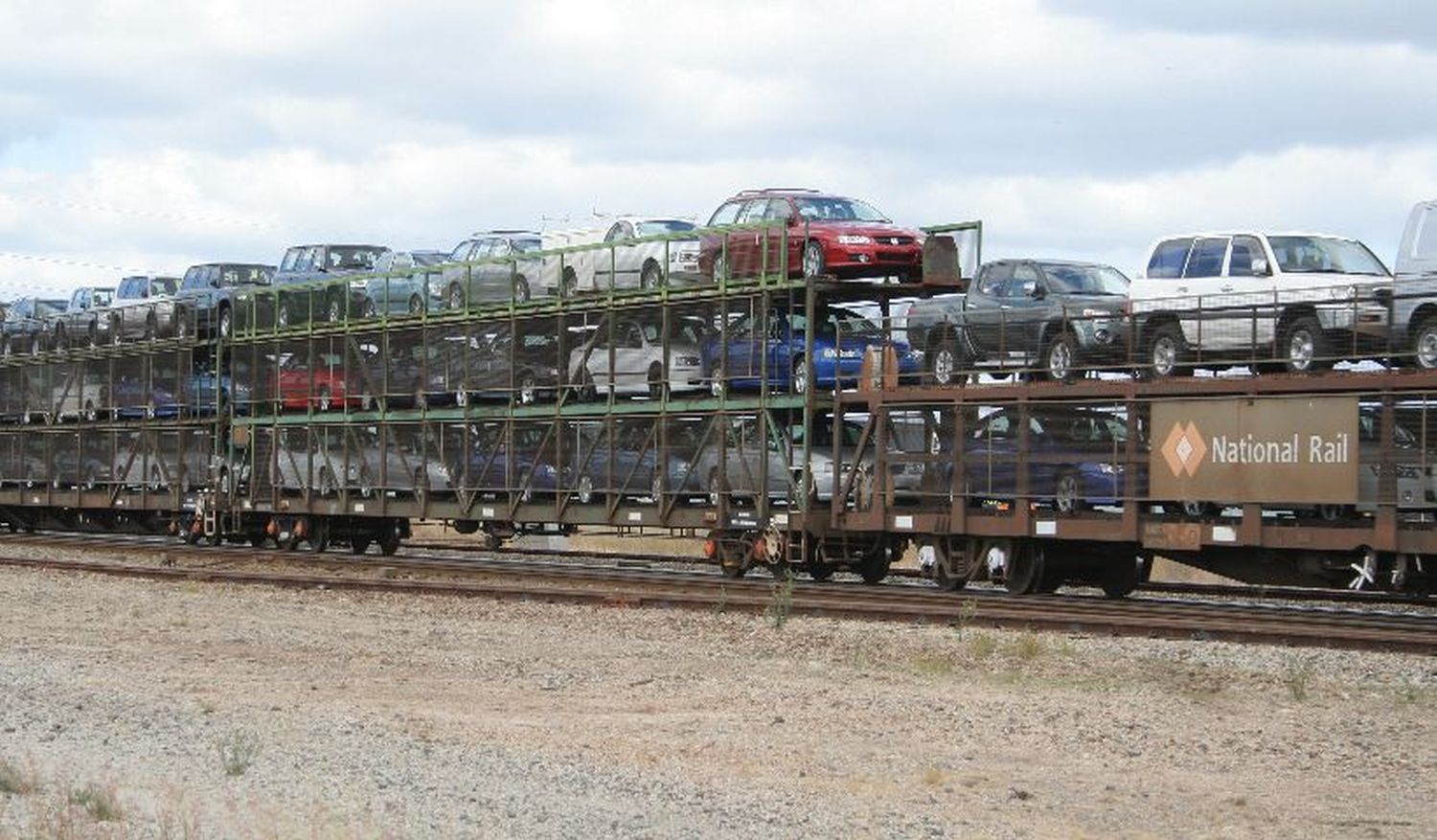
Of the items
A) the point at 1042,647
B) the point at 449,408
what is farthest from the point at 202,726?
the point at 449,408

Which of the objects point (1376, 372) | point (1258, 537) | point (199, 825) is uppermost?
point (1376, 372)

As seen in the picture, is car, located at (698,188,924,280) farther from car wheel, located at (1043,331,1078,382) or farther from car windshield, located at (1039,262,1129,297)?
car wheel, located at (1043,331,1078,382)

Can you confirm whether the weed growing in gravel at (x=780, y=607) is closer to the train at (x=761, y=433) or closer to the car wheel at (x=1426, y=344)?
the train at (x=761, y=433)

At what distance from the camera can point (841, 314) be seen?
1079 inches

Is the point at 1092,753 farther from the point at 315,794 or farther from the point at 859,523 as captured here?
the point at 859,523

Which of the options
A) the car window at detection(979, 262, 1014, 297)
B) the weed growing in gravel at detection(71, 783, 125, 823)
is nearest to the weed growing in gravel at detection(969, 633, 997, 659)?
the car window at detection(979, 262, 1014, 297)

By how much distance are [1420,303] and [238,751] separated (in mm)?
12661

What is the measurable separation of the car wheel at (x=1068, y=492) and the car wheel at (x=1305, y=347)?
281 centimetres

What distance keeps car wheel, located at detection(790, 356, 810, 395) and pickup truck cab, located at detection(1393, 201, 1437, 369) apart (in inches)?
326

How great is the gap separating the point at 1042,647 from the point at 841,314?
1072 cm

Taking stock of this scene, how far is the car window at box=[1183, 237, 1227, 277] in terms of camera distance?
22.7 m

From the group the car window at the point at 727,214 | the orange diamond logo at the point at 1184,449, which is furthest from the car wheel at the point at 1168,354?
the car window at the point at 727,214

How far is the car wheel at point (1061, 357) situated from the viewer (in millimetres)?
23078

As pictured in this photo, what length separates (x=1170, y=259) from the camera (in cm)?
2339
